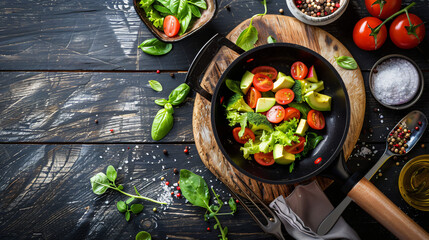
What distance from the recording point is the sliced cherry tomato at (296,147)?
1521mm

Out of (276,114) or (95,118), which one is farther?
(95,118)

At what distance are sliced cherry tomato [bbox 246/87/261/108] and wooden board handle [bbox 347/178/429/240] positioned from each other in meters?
0.62

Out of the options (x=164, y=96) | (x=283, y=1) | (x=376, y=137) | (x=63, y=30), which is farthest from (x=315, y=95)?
(x=63, y=30)

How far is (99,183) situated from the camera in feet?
5.75

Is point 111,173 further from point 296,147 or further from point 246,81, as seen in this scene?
point 296,147

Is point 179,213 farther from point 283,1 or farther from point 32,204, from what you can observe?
point 283,1

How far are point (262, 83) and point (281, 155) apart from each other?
1.22 feet

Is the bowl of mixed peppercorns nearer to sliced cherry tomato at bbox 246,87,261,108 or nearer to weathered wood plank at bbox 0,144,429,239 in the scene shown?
sliced cherry tomato at bbox 246,87,261,108

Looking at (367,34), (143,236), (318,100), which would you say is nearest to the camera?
(318,100)

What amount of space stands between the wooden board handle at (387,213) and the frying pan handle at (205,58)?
842 millimetres

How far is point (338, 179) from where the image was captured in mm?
1506

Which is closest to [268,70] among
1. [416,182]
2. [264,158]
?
[264,158]

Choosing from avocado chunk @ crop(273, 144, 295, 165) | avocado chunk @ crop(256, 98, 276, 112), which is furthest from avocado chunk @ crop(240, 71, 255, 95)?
avocado chunk @ crop(273, 144, 295, 165)

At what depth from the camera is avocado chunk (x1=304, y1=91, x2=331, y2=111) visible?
1.51 meters
